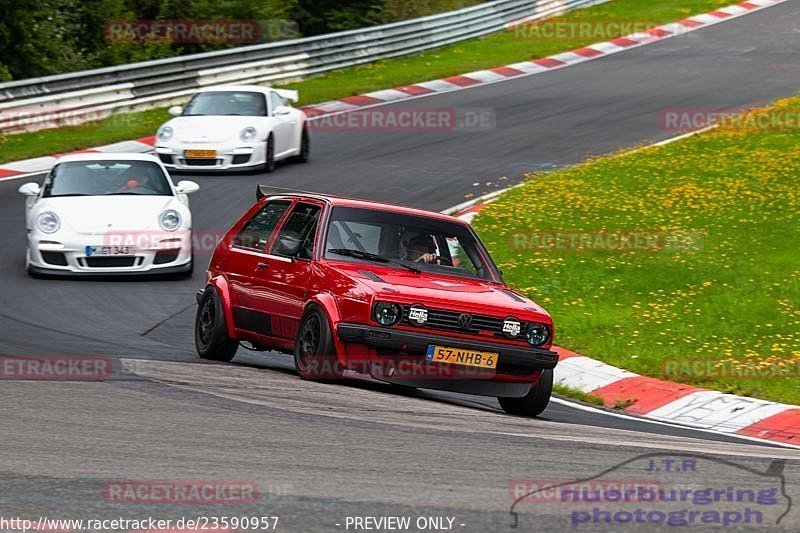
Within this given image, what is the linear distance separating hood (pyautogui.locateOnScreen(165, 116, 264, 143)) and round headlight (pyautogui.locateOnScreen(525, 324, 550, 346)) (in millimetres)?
12519

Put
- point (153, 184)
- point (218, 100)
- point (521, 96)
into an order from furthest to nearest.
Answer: point (521, 96) → point (218, 100) → point (153, 184)

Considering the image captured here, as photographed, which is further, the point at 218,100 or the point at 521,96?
the point at 521,96

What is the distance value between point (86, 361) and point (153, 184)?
20.7ft

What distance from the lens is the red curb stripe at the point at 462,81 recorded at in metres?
30.3

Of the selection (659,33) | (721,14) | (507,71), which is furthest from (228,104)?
(721,14)

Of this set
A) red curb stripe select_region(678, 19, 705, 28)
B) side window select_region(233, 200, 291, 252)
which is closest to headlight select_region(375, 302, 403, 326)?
side window select_region(233, 200, 291, 252)

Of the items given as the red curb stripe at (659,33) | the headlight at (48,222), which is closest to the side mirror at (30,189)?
the headlight at (48,222)

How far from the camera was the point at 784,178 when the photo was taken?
19562 mm

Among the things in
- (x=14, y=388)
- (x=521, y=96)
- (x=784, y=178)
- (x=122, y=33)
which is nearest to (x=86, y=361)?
(x=14, y=388)

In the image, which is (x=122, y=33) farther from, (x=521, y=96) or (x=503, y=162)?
(x=503, y=162)

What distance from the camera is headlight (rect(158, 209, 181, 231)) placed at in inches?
598

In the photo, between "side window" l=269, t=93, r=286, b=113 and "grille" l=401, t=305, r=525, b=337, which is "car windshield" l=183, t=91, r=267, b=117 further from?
"grille" l=401, t=305, r=525, b=337

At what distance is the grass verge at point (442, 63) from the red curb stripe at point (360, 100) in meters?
0.26

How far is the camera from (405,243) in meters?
10.2
